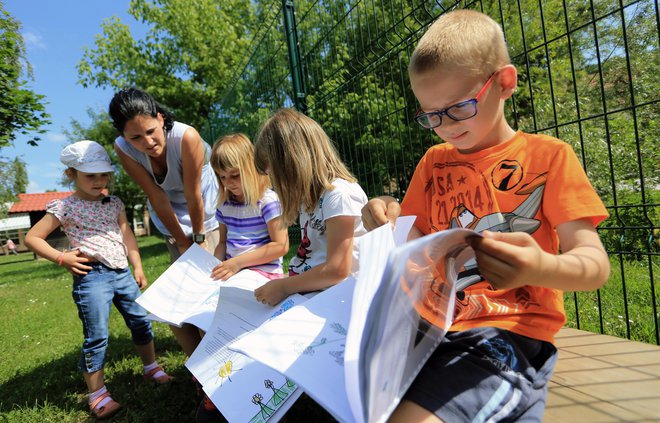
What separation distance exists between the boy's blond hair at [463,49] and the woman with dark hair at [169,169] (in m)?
1.74

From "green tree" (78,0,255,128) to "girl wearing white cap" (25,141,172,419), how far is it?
1248cm

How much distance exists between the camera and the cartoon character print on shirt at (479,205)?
1054 mm

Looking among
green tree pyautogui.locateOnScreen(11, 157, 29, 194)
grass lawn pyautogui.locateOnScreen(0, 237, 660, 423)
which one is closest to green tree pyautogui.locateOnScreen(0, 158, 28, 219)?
green tree pyautogui.locateOnScreen(11, 157, 29, 194)

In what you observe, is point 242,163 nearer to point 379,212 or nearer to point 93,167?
point 93,167

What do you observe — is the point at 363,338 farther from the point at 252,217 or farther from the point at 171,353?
the point at 171,353

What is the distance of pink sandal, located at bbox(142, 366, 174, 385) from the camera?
2592 millimetres

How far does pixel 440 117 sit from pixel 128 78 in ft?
53.8

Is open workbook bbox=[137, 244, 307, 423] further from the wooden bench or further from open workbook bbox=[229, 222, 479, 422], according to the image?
the wooden bench

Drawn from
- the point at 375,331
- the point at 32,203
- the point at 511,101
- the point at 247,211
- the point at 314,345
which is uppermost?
the point at 32,203

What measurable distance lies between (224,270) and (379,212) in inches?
45.6

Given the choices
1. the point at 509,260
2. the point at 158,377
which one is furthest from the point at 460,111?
the point at 158,377

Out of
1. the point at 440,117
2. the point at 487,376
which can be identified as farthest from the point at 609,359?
the point at 440,117

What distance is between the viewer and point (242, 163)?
2283 mm

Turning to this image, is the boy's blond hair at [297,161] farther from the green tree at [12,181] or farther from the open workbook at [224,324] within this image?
the green tree at [12,181]
